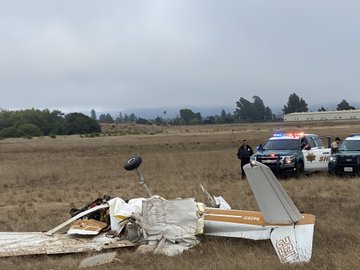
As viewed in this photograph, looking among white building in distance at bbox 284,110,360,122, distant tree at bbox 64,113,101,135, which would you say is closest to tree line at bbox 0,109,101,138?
distant tree at bbox 64,113,101,135

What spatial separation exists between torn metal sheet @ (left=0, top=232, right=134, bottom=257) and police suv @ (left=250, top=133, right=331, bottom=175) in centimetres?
1088

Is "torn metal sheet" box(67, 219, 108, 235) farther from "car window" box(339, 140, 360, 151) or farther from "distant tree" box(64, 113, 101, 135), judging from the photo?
"distant tree" box(64, 113, 101, 135)

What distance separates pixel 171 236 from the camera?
779 centimetres

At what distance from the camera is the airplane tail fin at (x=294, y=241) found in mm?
6301

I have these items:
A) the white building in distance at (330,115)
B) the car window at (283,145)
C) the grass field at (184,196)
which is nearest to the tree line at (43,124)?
the white building in distance at (330,115)

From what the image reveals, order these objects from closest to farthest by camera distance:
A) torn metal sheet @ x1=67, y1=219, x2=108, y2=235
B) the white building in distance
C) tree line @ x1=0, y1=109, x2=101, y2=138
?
torn metal sheet @ x1=67, y1=219, x2=108, y2=235 → tree line @ x1=0, y1=109, x2=101, y2=138 → the white building in distance

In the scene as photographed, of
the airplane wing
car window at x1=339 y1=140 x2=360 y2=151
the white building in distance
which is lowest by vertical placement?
→ the white building in distance

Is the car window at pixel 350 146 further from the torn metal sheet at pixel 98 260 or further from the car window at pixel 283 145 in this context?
the torn metal sheet at pixel 98 260

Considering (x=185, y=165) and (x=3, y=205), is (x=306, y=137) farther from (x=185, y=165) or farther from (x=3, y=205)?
(x=3, y=205)

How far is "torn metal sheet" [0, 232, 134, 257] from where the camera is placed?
7852 millimetres

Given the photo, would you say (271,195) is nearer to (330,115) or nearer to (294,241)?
(294,241)

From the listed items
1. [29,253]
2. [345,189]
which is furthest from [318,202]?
[29,253]

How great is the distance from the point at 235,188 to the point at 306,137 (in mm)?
6181

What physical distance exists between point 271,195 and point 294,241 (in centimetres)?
70
